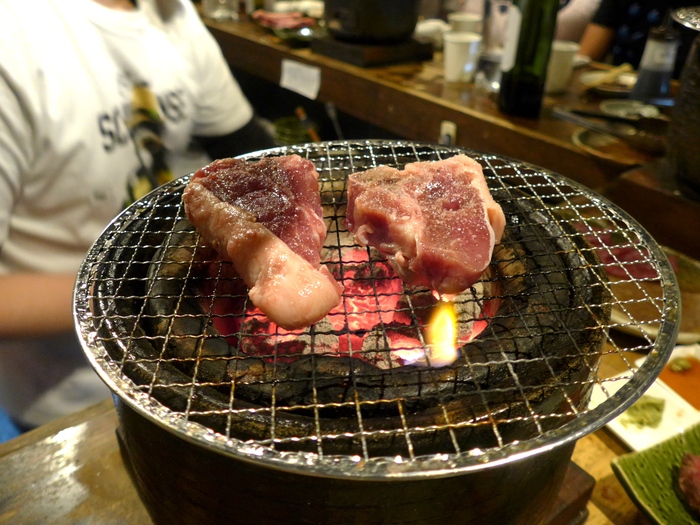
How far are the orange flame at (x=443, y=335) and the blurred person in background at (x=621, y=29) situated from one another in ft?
19.8

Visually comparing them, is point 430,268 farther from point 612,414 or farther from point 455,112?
point 455,112

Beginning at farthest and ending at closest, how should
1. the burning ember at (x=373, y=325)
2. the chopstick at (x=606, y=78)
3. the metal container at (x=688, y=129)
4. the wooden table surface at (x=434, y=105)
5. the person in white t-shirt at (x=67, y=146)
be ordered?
the chopstick at (x=606, y=78) → the wooden table surface at (x=434, y=105) → the metal container at (x=688, y=129) → the person in white t-shirt at (x=67, y=146) → the burning ember at (x=373, y=325)

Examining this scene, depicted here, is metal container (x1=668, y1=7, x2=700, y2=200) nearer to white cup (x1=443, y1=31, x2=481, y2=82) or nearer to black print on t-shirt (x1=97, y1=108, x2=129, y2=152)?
white cup (x1=443, y1=31, x2=481, y2=82)

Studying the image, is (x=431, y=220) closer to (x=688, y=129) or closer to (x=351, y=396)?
(x=351, y=396)

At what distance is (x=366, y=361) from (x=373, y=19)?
140 inches

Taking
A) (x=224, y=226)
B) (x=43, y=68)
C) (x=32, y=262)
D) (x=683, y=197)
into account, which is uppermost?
(x=43, y=68)

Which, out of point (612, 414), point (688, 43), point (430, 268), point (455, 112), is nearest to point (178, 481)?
point (430, 268)

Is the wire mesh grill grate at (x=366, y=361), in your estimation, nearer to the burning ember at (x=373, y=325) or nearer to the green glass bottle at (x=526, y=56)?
the burning ember at (x=373, y=325)

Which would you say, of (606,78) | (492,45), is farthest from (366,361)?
(492,45)

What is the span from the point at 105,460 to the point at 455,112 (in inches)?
117

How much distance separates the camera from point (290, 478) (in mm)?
1198

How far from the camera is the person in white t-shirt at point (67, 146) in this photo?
221 cm

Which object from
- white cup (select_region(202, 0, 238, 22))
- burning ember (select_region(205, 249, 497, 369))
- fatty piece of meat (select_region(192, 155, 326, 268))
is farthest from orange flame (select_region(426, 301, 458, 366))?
white cup (select_region(202, 0, 238, 22))

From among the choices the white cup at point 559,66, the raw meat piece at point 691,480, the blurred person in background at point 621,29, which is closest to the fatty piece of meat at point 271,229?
the raw meat piece at point 691,480
